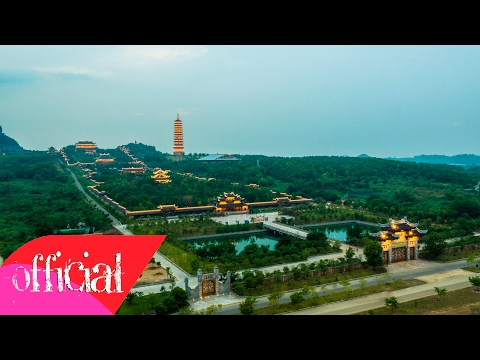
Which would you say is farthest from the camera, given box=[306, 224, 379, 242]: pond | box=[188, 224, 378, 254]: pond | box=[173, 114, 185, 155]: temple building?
box=[173, 114, 185, 155]: temple building

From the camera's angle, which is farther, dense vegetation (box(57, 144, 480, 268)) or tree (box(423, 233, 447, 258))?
dense vegetation (box(57, 144, 480, 268))

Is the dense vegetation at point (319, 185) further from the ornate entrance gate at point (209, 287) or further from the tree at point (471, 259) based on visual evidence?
the ornate entrance gate at point (209, 287)

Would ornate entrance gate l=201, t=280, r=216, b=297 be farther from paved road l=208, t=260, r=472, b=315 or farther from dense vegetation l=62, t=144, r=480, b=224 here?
dense vegetation l=62, t=144, r=480, b=224

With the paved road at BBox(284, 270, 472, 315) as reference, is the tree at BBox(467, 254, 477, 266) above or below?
above

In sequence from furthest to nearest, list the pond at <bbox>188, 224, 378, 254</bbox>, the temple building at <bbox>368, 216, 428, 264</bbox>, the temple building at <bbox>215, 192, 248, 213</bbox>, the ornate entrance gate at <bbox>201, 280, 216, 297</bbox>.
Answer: the temple building at <bbox>215, 192, 248, 213</bbox> → the pond at <bbox>188, 224, 378, 254</bbox> → the temple building at <bbox>368, 216, 428, 264</bbox> → the ornate entrance gate at <bbox>201, 280, 216, 297</bbox>

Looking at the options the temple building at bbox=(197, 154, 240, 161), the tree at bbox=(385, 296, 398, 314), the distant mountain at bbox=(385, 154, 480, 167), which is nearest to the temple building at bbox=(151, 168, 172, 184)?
the temple building at bbox=(197, 154, 240, 161)

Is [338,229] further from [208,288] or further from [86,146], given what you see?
[86,146]
